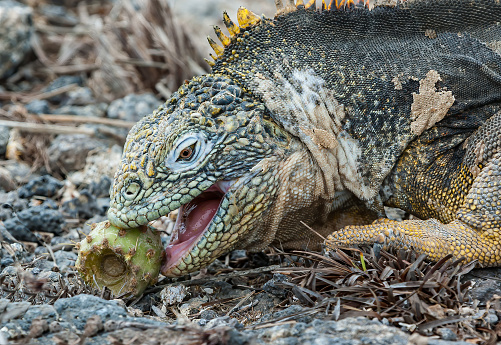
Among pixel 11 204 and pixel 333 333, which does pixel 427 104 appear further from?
pixel 11 204

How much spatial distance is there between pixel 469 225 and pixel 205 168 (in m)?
2.15

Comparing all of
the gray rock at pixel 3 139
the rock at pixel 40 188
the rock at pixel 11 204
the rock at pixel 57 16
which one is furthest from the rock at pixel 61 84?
the rock at pixel 11 204

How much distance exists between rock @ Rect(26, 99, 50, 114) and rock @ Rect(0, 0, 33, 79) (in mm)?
1924

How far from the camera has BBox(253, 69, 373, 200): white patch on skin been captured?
5.04 meters

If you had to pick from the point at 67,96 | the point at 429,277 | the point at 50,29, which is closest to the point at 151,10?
the point at 67,96

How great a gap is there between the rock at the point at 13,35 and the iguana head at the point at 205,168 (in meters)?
7.16

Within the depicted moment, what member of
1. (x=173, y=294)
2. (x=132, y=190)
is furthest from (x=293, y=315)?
(x=132, y=190)

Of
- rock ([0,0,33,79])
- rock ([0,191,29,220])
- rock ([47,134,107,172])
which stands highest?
rock ([0,0,33,79])

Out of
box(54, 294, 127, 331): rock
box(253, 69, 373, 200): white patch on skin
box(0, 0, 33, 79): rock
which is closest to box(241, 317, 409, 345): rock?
box(54, 294, 127, 331): rock

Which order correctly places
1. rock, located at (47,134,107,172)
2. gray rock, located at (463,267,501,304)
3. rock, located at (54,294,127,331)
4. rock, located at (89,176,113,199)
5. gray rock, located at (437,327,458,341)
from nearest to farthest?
gray rock, located at (437,327,458,341) → rock, located at (54,294,127,331) → gray rock, located at (463,267,501,304) → rock, located at (89,176,113,199) → rock, located at (47,134,107,172)

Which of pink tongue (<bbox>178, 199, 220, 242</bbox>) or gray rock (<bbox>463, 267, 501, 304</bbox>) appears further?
pink tongue (<bbox>178, 199, 220, 242</bbox>)

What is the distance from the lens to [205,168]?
479 centimetres

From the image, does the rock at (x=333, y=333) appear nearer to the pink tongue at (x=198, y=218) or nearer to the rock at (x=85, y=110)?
the pink tongue at (x=198, y=218)

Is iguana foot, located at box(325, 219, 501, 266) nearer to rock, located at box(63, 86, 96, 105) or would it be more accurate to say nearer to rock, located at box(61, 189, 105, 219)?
rock, located at box(61, 189, 105, 219)
